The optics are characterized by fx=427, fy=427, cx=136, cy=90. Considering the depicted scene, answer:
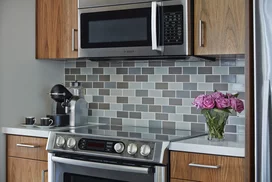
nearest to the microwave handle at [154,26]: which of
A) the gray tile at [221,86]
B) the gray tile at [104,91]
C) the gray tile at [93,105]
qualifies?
the gray tile at [221,86]

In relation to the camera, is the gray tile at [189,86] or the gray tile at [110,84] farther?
the gray tile at [110,84]

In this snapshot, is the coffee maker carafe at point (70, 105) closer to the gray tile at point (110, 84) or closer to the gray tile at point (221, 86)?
the gray tile at point (110, 84)

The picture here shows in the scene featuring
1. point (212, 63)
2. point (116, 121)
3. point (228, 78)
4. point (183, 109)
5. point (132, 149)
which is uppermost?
point (212, 63)

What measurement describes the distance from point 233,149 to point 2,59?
173 centimetres

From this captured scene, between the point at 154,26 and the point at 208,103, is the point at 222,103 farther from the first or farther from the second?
the point at 154,26

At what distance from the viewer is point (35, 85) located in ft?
10.6

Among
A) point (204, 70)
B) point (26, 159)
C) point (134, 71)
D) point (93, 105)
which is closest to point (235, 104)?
point (204, 70)

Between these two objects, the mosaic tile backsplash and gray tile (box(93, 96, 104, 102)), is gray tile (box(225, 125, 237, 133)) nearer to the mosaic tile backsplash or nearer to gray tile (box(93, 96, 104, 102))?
the mosaic tile backsplash

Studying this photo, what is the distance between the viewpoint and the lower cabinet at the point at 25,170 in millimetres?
2873

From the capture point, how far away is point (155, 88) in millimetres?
3098

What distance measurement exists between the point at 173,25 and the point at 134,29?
28 centimetres

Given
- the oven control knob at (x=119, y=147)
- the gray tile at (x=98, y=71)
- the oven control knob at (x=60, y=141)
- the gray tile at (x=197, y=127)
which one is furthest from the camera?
the gray tile at (x=98, y=71)

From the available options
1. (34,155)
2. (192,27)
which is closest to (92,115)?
(34,155)

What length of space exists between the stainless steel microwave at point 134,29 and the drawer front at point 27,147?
2.20 ft
